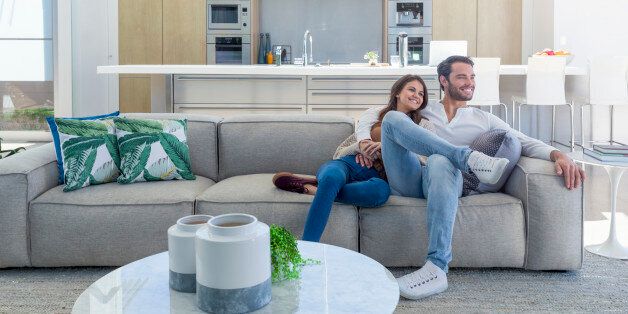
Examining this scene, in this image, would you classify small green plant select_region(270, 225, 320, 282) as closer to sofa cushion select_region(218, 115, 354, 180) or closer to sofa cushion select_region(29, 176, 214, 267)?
sofa cushion select_region(29, 176, 214, 267)

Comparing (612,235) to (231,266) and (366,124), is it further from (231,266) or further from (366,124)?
(231,266)

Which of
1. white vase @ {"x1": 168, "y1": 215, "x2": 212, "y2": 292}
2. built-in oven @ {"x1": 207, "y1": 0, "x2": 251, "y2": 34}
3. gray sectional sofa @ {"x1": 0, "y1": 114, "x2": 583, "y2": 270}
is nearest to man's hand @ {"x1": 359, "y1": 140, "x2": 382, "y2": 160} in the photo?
gray sectional sofa @ {"x1": 0, "y1": 114, "x2": 583, "y2": 270}

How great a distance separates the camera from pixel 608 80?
19.4 ft

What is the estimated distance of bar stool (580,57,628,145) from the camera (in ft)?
19.3

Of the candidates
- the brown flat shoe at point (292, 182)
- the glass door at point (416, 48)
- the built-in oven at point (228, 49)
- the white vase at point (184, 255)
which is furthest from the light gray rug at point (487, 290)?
the built-in oven at point (228, 49)

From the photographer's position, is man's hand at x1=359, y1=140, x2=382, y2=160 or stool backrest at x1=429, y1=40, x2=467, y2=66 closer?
man's hand at x1=359, y1=140, x2=382, y2=160

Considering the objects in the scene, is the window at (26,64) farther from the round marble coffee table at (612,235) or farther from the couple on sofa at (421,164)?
the round marble coffee table at (612,235)

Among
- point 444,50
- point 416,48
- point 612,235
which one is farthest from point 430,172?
point 416,48

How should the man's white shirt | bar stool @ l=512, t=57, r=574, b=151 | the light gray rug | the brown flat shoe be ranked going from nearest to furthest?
the light gray rug
the brown flat shoe
the man's white shirt
bar stool @ l=512, t=57, r=574, b=151

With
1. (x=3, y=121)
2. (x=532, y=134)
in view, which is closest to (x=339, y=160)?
(x=532, y=134)

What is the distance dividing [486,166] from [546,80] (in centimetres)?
372

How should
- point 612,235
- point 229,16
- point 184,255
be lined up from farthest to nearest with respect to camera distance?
point 229,16, point 612,235, point 184,255

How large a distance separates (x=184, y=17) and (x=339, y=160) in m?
5.58

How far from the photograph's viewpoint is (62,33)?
7535 mm
